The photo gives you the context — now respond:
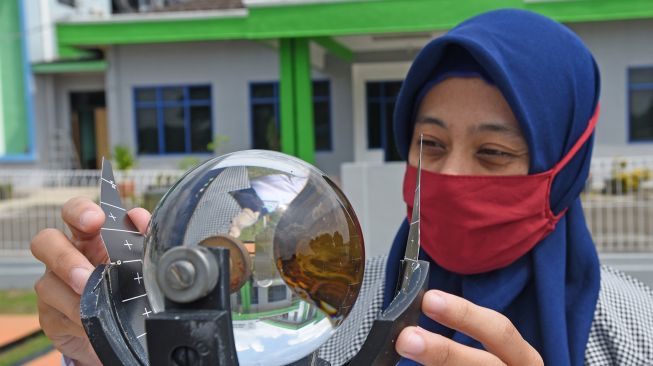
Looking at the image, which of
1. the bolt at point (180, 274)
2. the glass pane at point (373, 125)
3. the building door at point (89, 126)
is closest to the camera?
the bolt at point (180, 274)

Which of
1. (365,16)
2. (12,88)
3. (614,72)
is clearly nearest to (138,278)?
(365,16)

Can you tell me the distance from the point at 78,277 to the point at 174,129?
15.1m

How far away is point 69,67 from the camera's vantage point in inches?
636

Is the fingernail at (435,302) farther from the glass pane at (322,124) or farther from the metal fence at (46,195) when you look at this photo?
the glass pane at (322,124)

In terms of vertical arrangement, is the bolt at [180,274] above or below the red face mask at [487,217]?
above

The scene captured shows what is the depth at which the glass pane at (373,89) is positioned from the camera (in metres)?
14.3

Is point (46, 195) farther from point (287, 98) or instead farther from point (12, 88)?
point (12, 88)

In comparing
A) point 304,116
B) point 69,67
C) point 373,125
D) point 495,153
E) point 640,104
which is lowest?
point 495,153

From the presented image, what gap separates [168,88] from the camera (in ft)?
51.0

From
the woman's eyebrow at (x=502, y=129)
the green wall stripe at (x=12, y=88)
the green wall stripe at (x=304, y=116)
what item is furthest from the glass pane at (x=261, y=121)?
the woman's eyebrow at (x=502, y=129)

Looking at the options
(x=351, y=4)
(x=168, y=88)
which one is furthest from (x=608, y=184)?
(x=168, y=88)

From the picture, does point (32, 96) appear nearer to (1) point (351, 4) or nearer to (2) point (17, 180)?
(2) point (17, 180)

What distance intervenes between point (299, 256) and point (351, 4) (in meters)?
8.86

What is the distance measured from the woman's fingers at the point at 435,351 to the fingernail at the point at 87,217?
0.61 m
